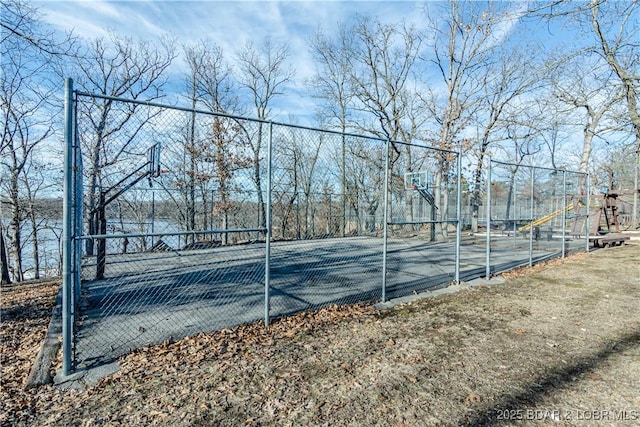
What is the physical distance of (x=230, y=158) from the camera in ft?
33.6

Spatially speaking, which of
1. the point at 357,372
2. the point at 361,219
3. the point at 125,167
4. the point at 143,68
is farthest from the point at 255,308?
the point at 143,68

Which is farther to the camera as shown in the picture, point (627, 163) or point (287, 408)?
point (627, 163)

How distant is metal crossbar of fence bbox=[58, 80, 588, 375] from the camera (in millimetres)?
3732

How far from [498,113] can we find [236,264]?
16.3m

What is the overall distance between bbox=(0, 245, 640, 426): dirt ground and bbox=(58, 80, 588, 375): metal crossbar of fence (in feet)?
1.59

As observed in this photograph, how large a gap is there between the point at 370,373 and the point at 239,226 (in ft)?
25.0

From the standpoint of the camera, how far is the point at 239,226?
9789 mm

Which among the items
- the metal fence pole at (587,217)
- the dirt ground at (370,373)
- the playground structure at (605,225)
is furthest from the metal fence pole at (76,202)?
the playground structure at (605,225)

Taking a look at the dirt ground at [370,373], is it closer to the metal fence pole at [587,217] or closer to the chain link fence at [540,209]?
the chain link fence at [540,209]

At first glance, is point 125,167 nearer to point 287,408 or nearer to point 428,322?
point 287,408

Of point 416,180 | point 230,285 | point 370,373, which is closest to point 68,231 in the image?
point 370,373

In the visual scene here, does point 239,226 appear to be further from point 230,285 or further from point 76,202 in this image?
point 76,202

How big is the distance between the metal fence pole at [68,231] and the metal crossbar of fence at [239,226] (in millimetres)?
12

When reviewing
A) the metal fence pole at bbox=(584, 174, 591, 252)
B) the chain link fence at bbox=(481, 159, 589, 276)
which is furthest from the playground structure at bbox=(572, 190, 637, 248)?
the chain link fence at bbox=(481, 159, 589, 276)
